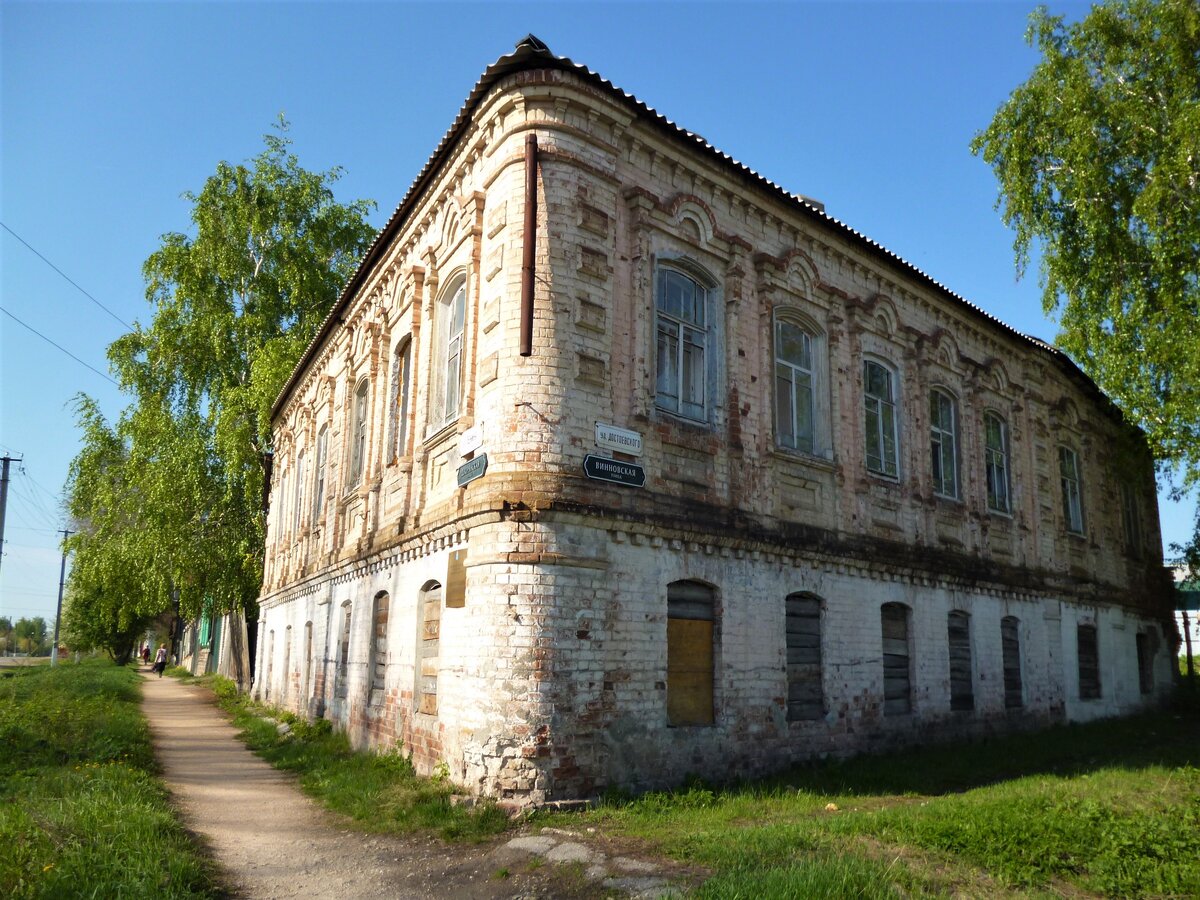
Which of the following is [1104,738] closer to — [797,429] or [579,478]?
[797,429]

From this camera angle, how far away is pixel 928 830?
6828mm

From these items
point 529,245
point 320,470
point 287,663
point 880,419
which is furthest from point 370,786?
point 287,663

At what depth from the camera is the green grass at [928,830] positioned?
18.8ft

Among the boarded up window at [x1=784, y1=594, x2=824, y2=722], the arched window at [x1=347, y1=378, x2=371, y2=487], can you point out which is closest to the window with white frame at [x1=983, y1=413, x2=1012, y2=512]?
the boarded up window at [x1=784, y1=594, x2=824, y2=722]

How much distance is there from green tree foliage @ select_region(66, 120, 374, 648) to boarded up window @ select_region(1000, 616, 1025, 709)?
56.4ft

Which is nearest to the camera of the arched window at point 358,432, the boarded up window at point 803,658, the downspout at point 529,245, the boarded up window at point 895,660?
the downspout at point 529,245

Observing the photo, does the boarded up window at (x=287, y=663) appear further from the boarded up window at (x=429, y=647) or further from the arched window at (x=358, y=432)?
the boarded up window at (x=429, y=647)

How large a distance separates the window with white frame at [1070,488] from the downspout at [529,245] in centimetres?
1366

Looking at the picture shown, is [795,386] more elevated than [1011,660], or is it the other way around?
[795,386]

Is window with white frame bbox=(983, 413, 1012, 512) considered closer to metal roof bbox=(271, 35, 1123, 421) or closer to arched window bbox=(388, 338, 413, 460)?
metal roof bbox=(271, 35, 1123, 421)

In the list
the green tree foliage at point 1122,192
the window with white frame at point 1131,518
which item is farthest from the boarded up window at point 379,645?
the window with white frame at point 1131,518

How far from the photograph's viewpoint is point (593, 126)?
939 centimetres

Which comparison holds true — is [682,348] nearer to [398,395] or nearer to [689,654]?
[689,654]

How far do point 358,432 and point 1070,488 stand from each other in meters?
14.6
